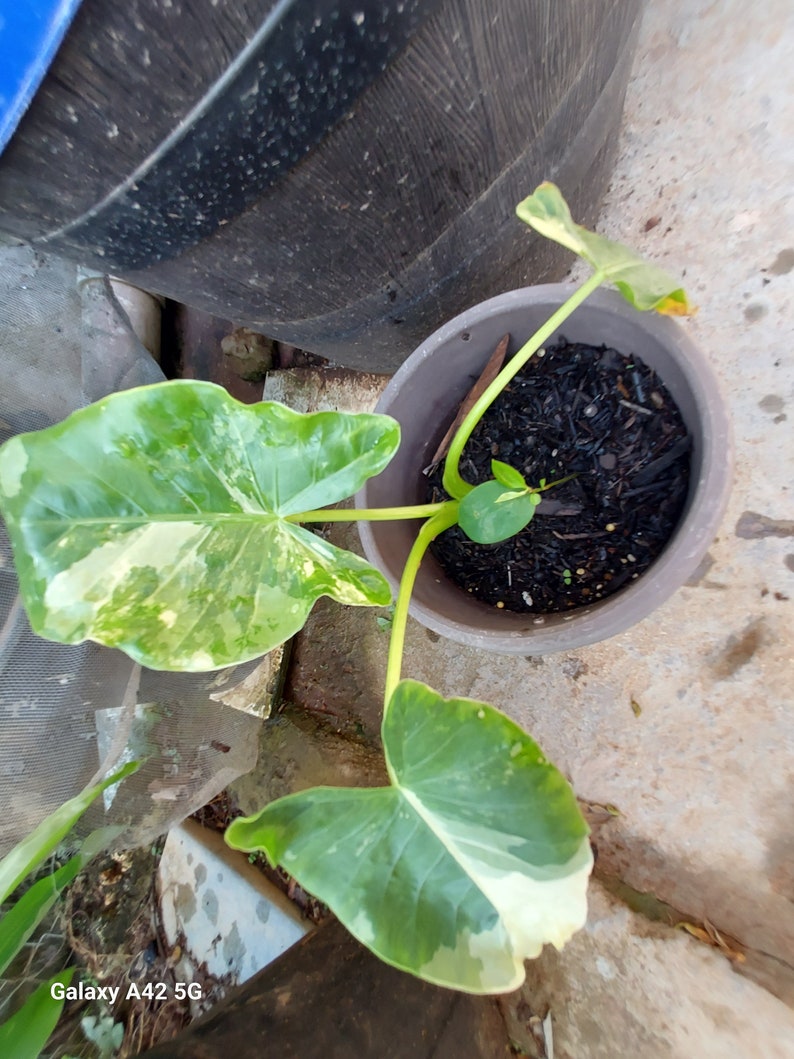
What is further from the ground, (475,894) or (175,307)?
(175,307)

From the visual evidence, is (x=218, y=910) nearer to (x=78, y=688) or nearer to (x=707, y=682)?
(x=78, y=688)

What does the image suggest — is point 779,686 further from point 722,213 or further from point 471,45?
point 471,45

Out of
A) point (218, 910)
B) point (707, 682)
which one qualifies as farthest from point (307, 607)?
point (218, 910)

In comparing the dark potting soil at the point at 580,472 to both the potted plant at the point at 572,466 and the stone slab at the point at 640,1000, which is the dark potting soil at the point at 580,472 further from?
the stone slab at the point at 640,1000

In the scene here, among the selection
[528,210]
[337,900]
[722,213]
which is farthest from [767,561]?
[337,900]

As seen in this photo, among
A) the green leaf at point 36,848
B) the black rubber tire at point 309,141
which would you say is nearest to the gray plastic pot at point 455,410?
the black rubber tire at point 309,141

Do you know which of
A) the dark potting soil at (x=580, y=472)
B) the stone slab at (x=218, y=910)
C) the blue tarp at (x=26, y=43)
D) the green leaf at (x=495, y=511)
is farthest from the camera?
the stone slab at (x=218, y=910)

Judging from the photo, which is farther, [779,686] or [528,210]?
[779,686]
